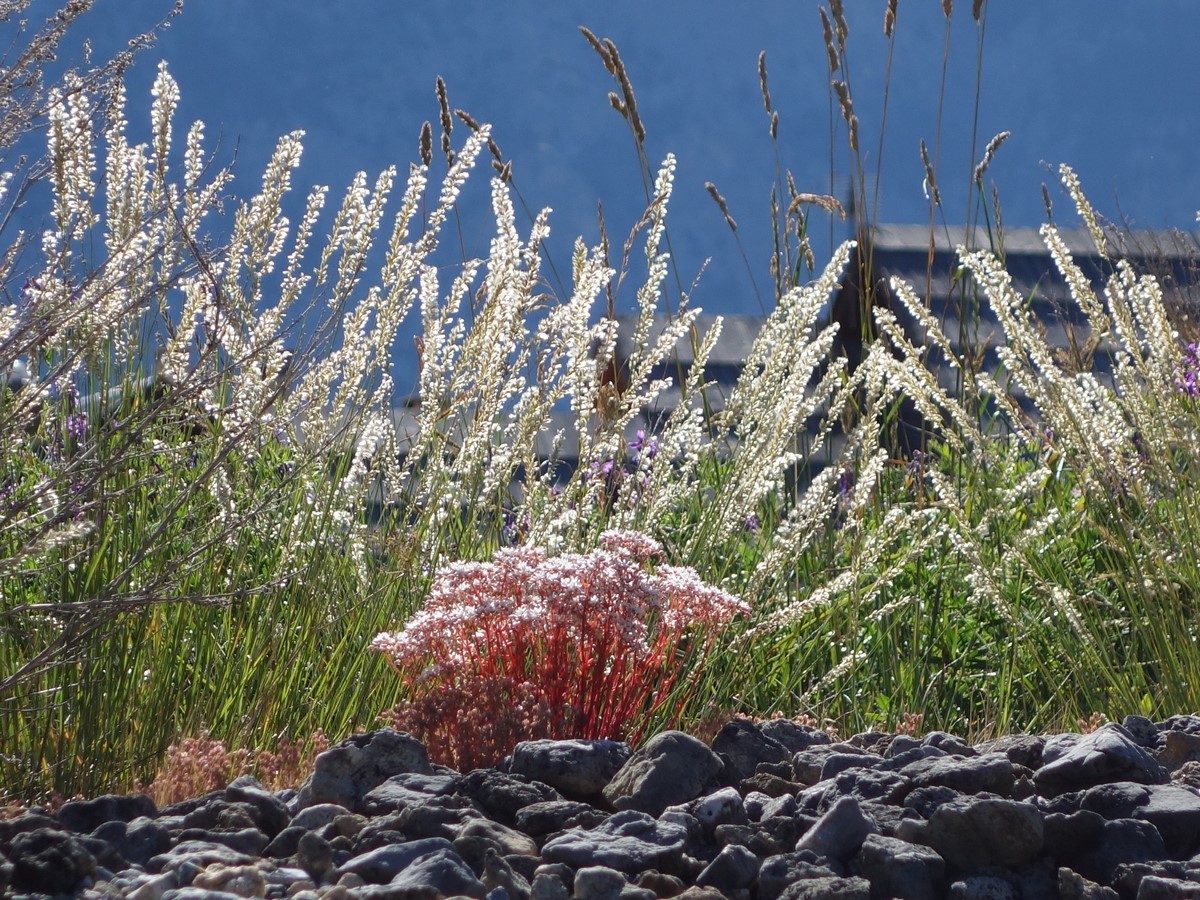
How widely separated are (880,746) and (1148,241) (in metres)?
5.78

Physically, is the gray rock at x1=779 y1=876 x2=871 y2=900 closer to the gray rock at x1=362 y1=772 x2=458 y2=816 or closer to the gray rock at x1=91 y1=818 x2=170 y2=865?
the gray rock at x1=362 y1=772 x2=458 y2=816

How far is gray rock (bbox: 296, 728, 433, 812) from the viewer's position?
6.38 feet

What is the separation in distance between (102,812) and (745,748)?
3.30 ft

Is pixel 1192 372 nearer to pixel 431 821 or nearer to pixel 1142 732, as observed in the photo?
pixel 1142 732

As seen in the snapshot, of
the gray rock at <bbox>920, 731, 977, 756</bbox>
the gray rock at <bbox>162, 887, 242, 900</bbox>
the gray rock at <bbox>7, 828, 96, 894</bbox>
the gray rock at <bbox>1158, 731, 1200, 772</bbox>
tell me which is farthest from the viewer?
the gray rock at <bbox>1158, 731, 1200, 772</bbox>

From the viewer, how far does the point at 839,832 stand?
5.80ft

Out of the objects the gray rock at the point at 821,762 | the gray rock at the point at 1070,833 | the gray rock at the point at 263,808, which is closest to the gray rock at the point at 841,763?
the gray rock at the point at 821,762

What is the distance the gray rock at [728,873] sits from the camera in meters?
1.70

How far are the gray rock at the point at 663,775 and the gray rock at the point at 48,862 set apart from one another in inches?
29.0

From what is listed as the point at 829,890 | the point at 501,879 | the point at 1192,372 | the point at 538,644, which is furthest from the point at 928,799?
the point at 1192,372

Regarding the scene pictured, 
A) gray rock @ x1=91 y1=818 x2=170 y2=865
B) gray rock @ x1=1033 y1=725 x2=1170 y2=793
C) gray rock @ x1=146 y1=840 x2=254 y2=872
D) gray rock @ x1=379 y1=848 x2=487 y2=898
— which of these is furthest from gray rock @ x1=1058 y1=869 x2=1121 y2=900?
gray rock @ x1=91 y1=818 x2=170 y2=865

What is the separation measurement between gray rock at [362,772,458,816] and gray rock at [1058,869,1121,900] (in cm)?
80

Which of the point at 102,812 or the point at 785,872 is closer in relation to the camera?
the point at 785,872

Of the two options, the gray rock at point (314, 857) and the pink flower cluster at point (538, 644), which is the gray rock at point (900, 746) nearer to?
the pink flower cluster at point (538, 644)
